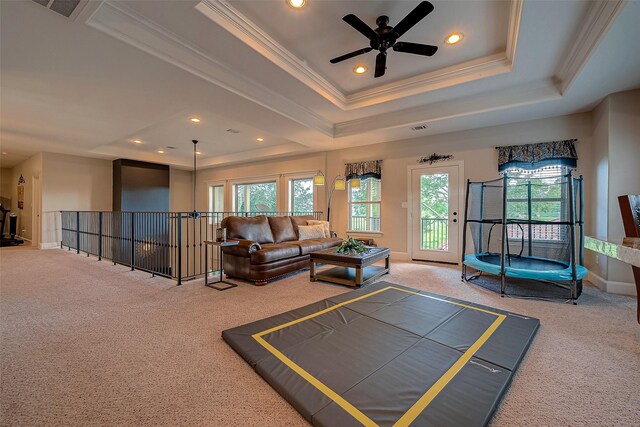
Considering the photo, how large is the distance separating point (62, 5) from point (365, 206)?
545 cm

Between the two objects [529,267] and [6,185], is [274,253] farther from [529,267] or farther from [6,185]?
[6,185]

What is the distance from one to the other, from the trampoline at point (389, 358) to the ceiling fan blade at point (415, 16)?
263cm

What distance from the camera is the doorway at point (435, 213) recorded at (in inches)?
206

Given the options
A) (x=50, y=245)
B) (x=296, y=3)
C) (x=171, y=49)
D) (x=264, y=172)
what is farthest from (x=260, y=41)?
(x=50, y=245)

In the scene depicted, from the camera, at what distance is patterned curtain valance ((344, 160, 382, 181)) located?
600cm

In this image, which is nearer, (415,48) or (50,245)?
(415,48)

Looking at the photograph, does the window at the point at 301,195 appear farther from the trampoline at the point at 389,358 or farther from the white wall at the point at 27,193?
the white wall at the point at 27,193

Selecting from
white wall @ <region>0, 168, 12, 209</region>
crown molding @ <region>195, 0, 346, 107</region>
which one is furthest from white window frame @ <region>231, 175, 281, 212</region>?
white wall @ <region>0, 168, 12, 209</region>

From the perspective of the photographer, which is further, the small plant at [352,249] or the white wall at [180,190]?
the white wall at [180,190]

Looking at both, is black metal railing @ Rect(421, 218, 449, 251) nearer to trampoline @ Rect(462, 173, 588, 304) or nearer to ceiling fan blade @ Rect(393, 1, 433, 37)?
trampoline @ Rect(462, 173, 588, 304)

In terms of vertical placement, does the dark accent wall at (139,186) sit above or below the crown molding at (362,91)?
below

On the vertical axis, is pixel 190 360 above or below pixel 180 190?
below

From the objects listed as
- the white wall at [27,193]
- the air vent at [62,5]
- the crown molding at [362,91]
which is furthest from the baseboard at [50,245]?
the crown molding at [362,91]

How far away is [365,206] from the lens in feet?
20.9
